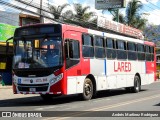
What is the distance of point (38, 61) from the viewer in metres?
15.7

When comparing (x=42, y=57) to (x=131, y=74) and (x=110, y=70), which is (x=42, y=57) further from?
(x=131, y=74)

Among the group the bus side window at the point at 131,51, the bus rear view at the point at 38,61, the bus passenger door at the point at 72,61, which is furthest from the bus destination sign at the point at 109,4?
the bus rear view at the point at 38,61

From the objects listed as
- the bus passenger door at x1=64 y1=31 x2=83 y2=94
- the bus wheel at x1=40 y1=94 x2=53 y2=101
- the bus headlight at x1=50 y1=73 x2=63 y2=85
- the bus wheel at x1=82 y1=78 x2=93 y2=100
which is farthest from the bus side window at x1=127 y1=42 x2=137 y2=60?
the bus headlight at x1=50 y1=73 x2=63 y2=85

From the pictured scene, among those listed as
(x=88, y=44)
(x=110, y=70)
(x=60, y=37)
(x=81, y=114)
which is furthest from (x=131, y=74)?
(x=81, y=114)

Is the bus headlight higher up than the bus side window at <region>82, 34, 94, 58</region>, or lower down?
lower down

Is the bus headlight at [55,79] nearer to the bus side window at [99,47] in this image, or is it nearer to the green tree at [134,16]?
the bus side window at [99,47]

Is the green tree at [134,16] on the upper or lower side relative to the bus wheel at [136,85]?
upper

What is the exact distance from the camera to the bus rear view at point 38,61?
15.5 m

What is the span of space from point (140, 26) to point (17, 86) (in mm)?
41652

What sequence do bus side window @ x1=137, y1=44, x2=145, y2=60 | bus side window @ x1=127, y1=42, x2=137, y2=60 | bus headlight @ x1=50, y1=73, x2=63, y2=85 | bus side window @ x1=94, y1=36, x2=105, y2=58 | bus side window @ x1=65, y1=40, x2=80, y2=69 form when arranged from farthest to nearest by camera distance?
bus side window @ x1=137, y1=44, x2=145, y2=60
bus side window @ x1=127, y1=42, x2=137, y2=60
bus side window @ x1=94, y1=36, x2=105, y2=58
bus side window @ x1=65, y1=40, x2=80, y2=69
bus headlight @ x1=50, y1=73, x2=63, y2=85

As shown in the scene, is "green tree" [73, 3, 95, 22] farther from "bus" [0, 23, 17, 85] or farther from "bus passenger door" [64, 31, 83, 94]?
"bus passenger door" [64, 31, 83, 94]

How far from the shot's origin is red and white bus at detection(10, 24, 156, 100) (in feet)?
51.0

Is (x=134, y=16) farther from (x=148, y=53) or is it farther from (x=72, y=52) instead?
(x=72, y=52)

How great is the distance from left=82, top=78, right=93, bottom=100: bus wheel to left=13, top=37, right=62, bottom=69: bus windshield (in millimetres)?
2347
